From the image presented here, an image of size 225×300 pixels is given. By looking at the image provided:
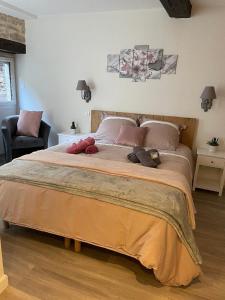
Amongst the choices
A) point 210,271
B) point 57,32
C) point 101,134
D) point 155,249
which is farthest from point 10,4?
point 210,271

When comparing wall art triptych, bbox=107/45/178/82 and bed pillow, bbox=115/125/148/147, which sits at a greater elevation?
wall art triptych, bbox=107/45/178/82

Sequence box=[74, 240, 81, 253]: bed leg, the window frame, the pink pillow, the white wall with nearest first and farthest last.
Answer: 1. box=[74, 240, 81, 253]: bed leg
2. the white wall
3. the pink pillow
4. the window frame

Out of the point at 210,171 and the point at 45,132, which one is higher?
the point at 45,132

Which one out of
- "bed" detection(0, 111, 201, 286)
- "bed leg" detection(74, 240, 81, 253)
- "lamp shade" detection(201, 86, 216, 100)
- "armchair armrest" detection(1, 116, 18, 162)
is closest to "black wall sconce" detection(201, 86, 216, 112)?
"lamp shade" detection(201, 86, 216, 100)

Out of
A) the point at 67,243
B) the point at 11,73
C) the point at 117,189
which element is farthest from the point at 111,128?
the point at 11,73

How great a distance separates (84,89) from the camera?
12.2ft

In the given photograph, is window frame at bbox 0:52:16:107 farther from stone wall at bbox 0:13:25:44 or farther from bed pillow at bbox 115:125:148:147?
bed pillow at bbox 115:125:148:147

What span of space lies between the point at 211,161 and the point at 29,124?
2827 mm

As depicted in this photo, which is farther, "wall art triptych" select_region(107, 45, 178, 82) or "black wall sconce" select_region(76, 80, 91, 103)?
"black wall sconce" select_region(76, 80, 91, 103)

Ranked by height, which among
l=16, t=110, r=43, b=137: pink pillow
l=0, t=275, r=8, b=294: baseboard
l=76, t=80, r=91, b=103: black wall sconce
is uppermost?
l=76, t=80, r=91, b=103: black wall sconce

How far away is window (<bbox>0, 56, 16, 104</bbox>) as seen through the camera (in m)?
4.19

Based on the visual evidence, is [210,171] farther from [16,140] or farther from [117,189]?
[16,140]

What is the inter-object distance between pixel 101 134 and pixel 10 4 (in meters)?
2.21

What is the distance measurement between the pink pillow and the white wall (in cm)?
44
